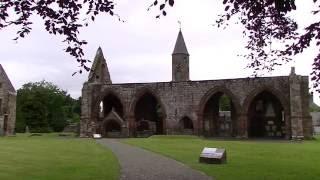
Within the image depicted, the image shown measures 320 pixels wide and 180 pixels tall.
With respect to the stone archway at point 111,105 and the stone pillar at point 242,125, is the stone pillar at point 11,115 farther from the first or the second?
the stone pillar at point 242,125

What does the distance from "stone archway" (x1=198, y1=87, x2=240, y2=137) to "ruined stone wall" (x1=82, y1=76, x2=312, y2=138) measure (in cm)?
11

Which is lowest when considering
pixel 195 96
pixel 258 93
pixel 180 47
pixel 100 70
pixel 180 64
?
A: pixel 195 96

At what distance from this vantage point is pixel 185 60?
6688 cm

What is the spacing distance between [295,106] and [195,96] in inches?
431

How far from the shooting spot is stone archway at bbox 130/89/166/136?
189 ft

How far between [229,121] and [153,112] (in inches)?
374

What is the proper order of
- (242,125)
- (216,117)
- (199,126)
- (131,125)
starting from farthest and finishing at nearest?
(216,117)
(131,125)
(199,126)
(242,125)

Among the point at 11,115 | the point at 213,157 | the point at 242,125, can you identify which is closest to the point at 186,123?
the point at 242,125

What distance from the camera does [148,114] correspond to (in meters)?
62.2

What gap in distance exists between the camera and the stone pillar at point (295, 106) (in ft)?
161

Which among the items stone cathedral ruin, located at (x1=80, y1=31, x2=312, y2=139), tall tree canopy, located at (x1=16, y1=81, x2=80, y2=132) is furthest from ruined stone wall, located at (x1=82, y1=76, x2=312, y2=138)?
tall tree canopy, located at (x1=16, y1=81, x2=80, y2=132)

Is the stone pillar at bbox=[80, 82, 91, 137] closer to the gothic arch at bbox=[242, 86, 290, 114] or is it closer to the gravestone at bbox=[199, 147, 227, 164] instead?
the gothic arch at bbox=[242, 86, 290, 114]

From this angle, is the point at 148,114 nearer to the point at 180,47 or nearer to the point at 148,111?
the point at 148,111

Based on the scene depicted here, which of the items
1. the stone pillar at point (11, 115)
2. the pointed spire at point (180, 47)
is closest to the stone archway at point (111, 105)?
the pointed spire at point (180, 47)
